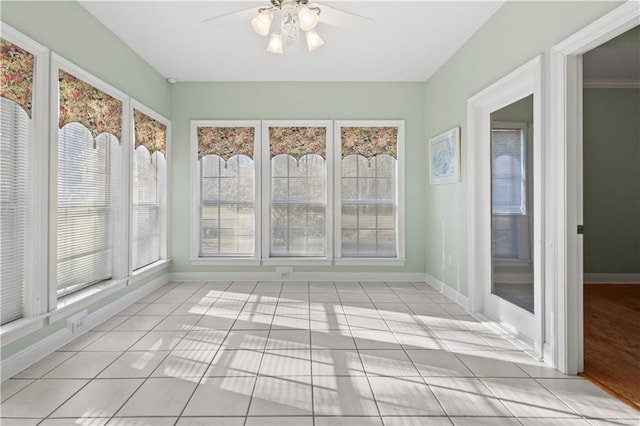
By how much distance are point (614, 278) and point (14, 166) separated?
700 centimetres

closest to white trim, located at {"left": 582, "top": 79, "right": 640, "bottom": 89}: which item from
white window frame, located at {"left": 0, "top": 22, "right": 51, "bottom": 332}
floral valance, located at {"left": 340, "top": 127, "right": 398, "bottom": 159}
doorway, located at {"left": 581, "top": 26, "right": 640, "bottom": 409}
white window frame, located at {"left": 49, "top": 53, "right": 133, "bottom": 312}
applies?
doorway, located at {"left": 581, "top": 26, "right": 640, "bottom": 409}

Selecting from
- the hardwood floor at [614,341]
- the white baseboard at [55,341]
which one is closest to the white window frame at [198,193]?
the white baseboard at [55,341]

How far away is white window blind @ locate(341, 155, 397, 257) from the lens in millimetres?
5113

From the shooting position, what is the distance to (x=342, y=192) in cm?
511

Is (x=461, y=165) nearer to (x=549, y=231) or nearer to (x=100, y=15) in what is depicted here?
(x=549, y=231)

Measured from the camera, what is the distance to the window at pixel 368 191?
200 inches

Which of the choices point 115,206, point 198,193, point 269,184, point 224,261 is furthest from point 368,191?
point 115,206

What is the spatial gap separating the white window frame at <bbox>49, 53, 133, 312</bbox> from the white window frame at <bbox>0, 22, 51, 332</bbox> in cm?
6

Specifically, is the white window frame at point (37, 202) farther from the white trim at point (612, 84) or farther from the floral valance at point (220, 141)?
the white trim at point (612, 84)

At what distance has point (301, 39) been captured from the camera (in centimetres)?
378

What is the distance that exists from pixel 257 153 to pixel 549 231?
3.70m

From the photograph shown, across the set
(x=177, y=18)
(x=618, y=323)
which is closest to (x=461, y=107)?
(x=618, y=323)

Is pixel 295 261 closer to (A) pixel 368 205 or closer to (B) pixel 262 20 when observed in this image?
(A) pixel 368 205

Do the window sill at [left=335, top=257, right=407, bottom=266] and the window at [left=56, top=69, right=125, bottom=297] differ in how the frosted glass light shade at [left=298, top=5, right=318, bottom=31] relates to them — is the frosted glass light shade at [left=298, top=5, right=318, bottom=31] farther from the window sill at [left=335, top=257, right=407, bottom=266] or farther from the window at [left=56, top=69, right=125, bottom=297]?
the window sill at [left=335, top=257, right=407, bottom=266]
